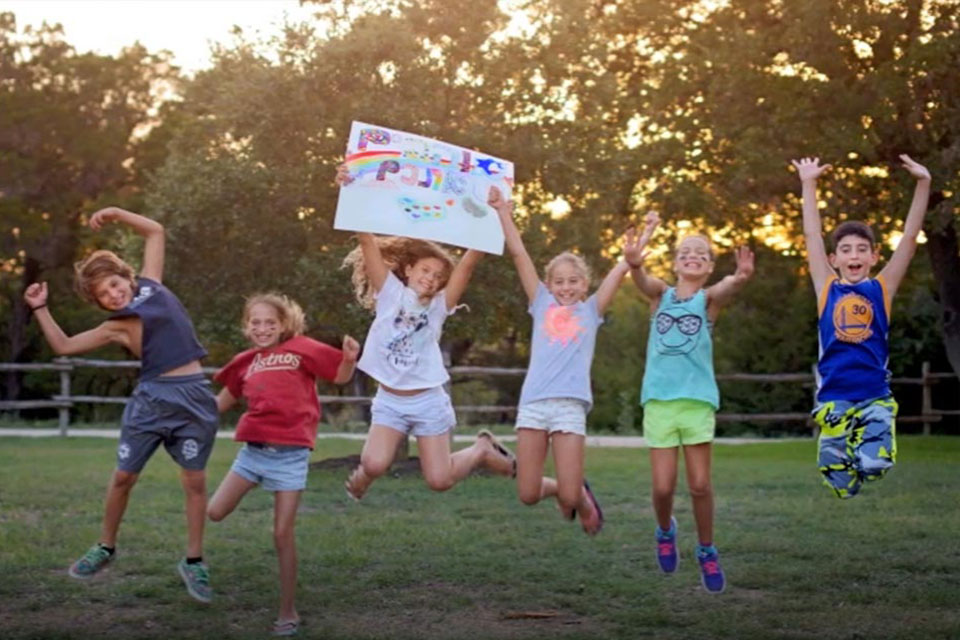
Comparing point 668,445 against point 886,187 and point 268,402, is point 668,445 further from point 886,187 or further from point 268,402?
point 886,187

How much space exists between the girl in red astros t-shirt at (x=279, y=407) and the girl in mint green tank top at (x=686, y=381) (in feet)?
5.90

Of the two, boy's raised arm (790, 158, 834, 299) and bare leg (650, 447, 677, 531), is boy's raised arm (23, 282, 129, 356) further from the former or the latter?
boy's raised arm (790, 158, 834, 299)

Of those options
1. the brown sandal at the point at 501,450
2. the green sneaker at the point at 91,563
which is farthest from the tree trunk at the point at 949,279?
the green sneaker at the point at 91,563

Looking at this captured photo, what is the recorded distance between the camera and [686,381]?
806 cm

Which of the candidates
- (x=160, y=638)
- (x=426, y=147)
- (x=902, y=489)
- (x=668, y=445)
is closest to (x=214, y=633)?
(x=160, y=638)

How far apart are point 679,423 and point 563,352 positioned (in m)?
0.85

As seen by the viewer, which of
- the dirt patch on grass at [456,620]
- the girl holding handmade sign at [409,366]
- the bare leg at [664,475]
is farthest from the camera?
the girl holding handmade sign at [409,366]

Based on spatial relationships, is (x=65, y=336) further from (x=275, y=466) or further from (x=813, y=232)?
(x=813, y=232)

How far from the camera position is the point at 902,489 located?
50.5ft

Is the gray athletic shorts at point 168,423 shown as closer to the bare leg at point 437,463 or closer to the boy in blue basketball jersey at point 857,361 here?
the bare leg at point 437,463

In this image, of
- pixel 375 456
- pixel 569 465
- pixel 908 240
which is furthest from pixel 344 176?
pixel 908 240

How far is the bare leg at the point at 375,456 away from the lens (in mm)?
8250

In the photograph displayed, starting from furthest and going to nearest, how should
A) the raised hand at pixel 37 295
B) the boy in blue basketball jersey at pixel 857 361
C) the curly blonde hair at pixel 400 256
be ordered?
the curly blonde hair at pixel 400 256, the raised hand at pixel 37 295, the boy in blue basketball jersey at pixel 857 361

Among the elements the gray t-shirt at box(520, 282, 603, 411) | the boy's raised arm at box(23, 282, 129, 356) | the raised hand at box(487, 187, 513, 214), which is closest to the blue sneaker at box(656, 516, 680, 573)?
the gray t-shirt at box(520, 282, 603, 411)
